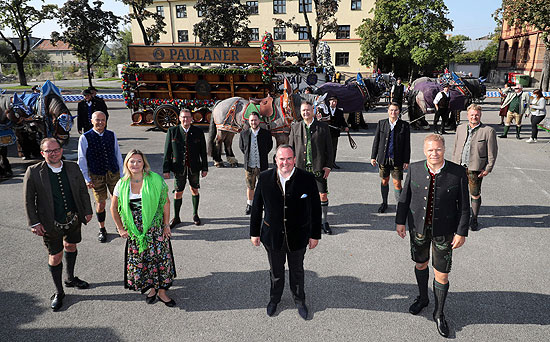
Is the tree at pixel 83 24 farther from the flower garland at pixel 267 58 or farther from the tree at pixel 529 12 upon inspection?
the tree at pixel 529 12

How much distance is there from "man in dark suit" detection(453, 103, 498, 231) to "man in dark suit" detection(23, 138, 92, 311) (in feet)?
16.9

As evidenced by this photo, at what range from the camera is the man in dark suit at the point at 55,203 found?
11.8 ft

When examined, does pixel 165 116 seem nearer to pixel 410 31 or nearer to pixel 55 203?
pixel 55 203

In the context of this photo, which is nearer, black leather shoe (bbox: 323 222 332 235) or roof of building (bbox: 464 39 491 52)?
black leather shoe (bbox: 323 222 332 235)

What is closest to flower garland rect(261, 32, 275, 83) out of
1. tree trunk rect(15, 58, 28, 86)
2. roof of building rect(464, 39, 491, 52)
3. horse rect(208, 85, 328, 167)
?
horse rect(208, 85, 328, 167)

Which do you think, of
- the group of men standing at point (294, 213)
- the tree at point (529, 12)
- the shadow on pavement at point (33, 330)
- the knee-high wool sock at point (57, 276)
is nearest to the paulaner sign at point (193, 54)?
the group of men standing at point (294, 213)

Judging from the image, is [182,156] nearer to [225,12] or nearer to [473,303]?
[473,303]

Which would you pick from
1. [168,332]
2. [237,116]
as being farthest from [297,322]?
[237,116]

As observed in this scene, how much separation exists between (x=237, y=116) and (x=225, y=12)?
25834 millimetres

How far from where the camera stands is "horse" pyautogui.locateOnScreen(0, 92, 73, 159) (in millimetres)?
9155

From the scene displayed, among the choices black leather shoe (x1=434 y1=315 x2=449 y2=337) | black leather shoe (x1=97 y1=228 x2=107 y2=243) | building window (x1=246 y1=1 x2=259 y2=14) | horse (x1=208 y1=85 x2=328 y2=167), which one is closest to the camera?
black leather shoe (x1=434 y1=315 x2=449 y2=337)

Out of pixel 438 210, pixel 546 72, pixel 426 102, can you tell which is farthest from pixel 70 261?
pixel 546 72

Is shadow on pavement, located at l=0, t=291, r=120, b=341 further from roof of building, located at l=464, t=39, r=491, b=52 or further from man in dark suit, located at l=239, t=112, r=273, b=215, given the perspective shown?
roof of building, located at l=464, t=39, r=491, b=52

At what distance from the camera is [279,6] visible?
4203cm
